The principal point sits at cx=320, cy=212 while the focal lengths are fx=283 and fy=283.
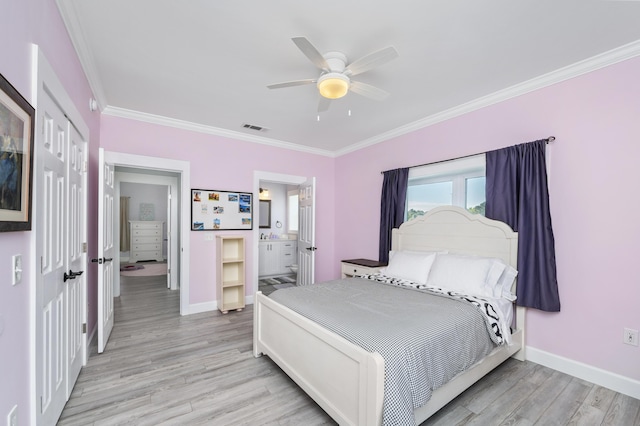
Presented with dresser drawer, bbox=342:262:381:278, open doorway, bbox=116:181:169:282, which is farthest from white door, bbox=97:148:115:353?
open doorway, bbox=116:181:169:282

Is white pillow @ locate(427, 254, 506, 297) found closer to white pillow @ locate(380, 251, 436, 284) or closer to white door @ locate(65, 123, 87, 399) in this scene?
white pillow @ locate(380, 251, 436, 284)

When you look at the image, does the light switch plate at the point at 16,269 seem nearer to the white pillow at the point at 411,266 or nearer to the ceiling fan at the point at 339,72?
the ceiling fan at the point at 339,72

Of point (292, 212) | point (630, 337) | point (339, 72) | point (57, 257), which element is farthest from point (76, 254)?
point (292, 212)

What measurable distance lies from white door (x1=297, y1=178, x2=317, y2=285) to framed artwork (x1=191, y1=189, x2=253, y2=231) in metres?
0.87

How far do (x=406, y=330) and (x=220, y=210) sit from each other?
3.26 m

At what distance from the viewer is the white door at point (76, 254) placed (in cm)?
206

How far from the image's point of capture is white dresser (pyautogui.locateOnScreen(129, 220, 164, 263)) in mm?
8219

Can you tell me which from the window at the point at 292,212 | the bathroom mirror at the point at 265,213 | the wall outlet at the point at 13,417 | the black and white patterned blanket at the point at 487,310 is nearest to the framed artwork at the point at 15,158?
the wall outlet at the point at 13,417

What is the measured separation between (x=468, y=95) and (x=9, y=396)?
3930 millimetres

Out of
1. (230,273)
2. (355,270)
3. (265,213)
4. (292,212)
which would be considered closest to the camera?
(355,270)

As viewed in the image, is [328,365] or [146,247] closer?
[328,365]

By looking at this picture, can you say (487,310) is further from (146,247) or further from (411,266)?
(146,247)

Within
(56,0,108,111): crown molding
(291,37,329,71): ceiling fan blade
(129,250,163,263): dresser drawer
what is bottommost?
(129,250,163,263): dresser drawer

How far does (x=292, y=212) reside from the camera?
7.15 meters
